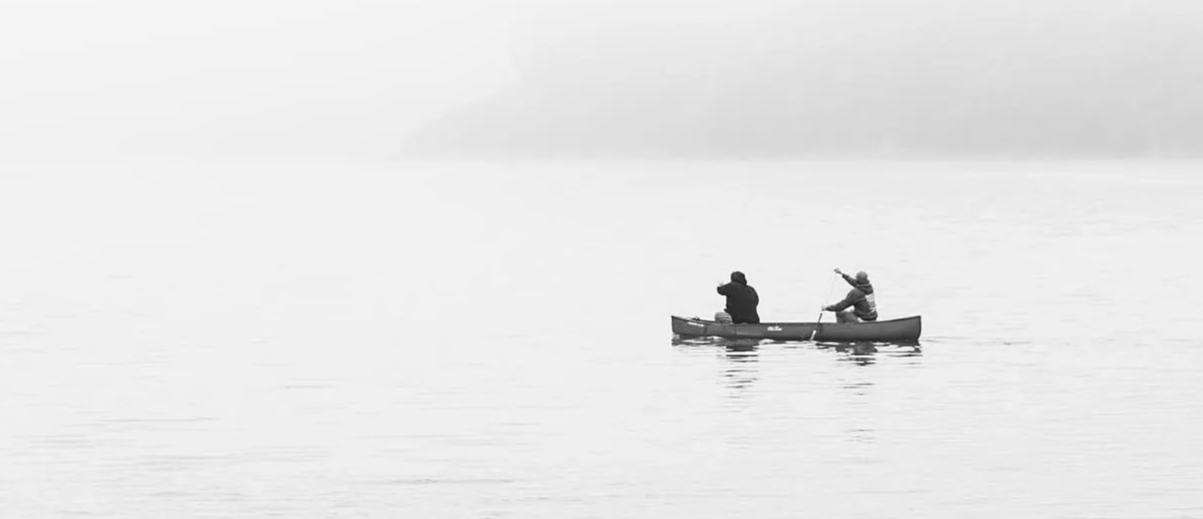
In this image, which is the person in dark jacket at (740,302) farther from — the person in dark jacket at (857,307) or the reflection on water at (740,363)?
the person in dark jacket at (857,307)

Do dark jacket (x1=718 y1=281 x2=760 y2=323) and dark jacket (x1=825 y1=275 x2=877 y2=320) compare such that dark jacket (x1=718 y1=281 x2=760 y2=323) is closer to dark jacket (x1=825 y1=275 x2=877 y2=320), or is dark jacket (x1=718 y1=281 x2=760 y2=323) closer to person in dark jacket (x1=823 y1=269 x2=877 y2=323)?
person in dark jacket (x1=823 y1=269 x2=877 y2=323)

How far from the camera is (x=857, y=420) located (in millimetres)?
40000

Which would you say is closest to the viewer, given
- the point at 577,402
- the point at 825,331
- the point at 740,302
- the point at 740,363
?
the point at 577,402

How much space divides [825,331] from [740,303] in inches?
95.4

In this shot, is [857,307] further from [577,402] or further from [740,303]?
[577,402]

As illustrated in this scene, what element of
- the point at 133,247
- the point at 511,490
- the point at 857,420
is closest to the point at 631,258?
the point at 133,247

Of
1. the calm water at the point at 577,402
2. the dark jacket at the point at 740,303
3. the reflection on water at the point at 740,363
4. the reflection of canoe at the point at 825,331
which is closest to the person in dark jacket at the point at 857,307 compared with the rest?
the reflection of canoe at the point at 825,331

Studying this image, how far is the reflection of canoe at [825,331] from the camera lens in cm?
5309

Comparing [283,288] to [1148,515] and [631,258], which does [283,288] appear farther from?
[1148,515]

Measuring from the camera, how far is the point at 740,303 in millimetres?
53469

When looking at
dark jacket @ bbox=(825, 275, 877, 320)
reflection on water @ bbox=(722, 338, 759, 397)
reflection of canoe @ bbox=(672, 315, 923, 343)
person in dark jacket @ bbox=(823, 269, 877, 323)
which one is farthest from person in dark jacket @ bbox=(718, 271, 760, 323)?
dark jacket @ bbox=(825, 275, 877, 320)

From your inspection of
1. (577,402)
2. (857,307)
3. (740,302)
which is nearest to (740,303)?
(740,302)

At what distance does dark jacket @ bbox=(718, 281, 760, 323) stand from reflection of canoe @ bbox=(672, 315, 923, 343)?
386mm

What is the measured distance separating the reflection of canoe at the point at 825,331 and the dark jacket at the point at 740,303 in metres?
0.39
